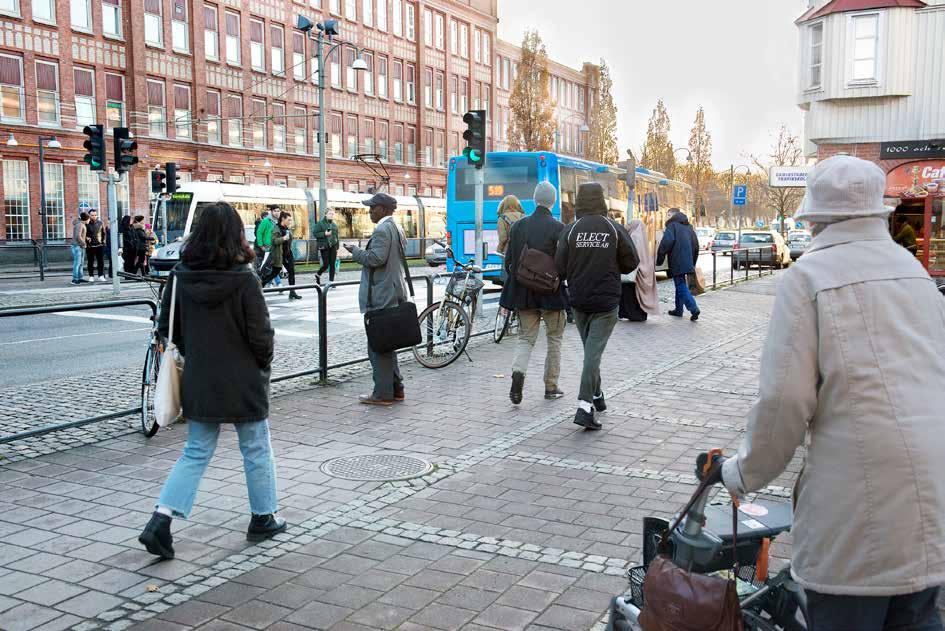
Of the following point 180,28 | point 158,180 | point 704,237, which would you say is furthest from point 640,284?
point 704,237

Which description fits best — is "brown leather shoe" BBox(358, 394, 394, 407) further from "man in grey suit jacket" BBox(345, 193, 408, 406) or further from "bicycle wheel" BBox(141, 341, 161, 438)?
"bicycle wheel" BBox(141, 341, 161, 438)

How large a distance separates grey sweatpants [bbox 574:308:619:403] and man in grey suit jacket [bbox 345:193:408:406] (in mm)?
→ 1708

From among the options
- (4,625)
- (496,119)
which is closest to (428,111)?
(496,119)

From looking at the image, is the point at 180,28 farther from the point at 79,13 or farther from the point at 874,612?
the point at 874,612

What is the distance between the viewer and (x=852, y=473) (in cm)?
235

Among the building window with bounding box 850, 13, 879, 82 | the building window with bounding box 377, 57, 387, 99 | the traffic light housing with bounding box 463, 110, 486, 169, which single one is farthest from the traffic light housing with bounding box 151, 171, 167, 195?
the building window with bounding box 377, 57, 387, 99

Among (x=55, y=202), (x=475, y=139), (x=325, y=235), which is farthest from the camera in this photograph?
(x=55, y=202)

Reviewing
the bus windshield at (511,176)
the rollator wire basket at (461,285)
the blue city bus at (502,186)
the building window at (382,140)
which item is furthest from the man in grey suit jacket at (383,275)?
the building window at (382,140)

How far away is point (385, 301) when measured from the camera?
335 inches

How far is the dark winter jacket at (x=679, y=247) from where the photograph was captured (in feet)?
52.9

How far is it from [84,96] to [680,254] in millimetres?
32878

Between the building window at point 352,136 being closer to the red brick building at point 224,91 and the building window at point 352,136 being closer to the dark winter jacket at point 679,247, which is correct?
the red brick building at point 224,91

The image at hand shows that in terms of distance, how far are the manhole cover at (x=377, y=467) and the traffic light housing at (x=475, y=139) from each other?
934 cm

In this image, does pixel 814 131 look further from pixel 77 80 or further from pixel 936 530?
pixel 77 80
